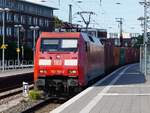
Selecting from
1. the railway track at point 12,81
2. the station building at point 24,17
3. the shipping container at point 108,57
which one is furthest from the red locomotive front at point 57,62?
the station building at point 24,17

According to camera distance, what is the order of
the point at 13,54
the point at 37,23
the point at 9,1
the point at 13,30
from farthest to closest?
the point at 37,23, the point at 13,30, the point at 9,1, the point at 13,54

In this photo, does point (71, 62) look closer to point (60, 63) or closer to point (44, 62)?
point (60, 63)

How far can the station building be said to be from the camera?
343 feet

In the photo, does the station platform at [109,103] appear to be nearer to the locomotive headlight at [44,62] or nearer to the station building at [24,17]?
the locomotive headlight at [44,62]

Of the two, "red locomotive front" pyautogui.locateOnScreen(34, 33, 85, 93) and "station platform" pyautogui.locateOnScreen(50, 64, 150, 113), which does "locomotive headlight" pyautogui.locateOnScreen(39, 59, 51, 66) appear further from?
"station platform" pyautogui.locateOnScreen(50, 64, 150, 113)

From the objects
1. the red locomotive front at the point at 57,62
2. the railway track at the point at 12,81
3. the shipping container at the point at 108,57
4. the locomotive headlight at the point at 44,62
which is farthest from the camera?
the shipping container at the point at 108,57

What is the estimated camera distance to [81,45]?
2211 centimetres

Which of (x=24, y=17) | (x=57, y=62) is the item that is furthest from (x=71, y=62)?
(x=24, y=17)

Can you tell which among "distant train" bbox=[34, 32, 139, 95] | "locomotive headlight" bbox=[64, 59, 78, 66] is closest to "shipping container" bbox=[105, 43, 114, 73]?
"distant train" bbox=[34, 32, 139, 95]

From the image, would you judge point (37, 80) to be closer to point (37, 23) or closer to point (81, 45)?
point (81, 45)

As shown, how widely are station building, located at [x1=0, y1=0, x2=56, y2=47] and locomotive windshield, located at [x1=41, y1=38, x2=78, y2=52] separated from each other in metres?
75.9

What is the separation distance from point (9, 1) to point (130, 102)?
86327 mm

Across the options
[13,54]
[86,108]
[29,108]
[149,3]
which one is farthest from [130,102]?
[13,54]

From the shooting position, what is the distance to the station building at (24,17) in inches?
4119
